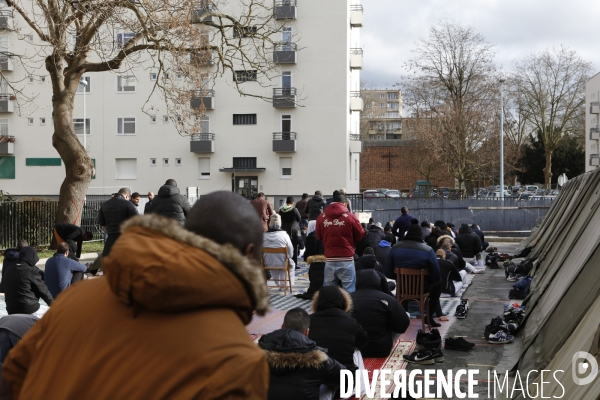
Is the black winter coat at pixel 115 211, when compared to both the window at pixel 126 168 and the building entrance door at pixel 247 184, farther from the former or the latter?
the window at pixel 126 168

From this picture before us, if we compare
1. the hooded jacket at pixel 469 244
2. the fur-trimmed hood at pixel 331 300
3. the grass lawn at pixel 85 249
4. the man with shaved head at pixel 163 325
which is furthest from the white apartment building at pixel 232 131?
the man with shaved head at pixel 163 325

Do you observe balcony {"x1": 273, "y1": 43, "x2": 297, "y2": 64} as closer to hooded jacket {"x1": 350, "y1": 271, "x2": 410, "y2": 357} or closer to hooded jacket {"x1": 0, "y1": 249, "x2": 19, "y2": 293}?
hooded jacket {"x1": 0, "y1": 249, "x2": 19, "y2": 293}

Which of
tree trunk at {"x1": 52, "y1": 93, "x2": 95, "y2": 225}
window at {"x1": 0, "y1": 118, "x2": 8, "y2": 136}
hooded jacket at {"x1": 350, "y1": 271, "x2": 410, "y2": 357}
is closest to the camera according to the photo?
hooded jacket at {"x1": 350, "y1": 271, "x2": 410, "y2": 357}

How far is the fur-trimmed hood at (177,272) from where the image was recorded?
1.81m

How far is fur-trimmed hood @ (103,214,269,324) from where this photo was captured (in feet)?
5.95

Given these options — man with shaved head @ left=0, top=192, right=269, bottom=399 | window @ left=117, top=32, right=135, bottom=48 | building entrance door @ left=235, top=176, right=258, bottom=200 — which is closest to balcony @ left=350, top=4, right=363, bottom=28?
building entrance door @ left=235, top=176, right=258, bottom=200

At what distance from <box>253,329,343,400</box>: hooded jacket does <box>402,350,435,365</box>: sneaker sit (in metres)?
2.71

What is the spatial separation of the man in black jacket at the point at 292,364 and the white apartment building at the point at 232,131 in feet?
129

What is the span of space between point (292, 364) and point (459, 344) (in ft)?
12.5

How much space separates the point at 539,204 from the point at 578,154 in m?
39.4

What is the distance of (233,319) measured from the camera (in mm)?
1923

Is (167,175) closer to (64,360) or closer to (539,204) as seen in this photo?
(539,204)

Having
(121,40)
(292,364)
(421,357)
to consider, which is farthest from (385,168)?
(292,364)

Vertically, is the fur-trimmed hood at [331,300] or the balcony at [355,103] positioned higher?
the balcony at [355,103]
